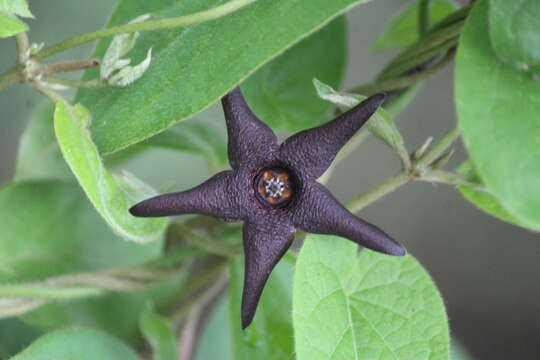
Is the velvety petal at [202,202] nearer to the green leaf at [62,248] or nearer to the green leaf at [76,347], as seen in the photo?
the green leaf at [76,347]

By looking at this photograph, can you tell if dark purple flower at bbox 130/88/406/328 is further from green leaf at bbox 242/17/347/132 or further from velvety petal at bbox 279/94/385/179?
green leaf at bbox 242/17/347/132

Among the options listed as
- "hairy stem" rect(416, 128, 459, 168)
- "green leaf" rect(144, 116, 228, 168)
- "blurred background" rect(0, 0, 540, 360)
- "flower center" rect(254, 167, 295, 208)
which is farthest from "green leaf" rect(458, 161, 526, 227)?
"blurred background" rect(0, 0, 540, 360)

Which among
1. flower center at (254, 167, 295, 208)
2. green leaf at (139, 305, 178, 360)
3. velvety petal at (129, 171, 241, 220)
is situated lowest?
green leaf at (139, 305, 178, 360)

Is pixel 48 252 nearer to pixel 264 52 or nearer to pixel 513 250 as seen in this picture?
pixel 264 52

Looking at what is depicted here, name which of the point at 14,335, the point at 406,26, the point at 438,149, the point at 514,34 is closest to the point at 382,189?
the point at 438,149

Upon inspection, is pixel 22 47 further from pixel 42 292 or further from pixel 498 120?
pixel 498 120

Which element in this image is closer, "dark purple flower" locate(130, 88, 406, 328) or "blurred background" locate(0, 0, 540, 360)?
"dark purple flower" locate(130, 88, 406, 328)

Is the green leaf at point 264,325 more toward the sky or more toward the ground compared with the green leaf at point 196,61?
more toward the ground

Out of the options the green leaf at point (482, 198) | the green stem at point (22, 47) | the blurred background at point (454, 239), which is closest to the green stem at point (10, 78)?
the green stem at point (22, 47)
